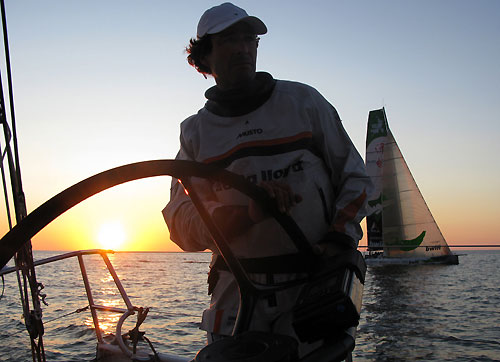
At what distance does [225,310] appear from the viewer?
1.89m

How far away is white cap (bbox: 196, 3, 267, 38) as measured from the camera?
1.86 meters

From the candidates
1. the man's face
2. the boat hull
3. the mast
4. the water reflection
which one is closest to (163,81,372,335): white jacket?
the man's face

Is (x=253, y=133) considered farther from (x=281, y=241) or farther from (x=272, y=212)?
(x=272, y=212)

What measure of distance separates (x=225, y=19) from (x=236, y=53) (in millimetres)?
144

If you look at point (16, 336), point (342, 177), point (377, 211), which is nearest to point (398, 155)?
point (377, 211)

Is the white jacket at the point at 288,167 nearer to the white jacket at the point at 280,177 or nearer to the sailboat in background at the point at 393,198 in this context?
the white jacket at the point at 280,177

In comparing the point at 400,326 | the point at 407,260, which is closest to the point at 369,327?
the point at 400,326

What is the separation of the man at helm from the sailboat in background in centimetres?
3748

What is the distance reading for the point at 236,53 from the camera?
195 cm

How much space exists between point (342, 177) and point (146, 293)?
23154mm

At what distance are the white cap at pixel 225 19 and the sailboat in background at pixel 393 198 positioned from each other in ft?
123

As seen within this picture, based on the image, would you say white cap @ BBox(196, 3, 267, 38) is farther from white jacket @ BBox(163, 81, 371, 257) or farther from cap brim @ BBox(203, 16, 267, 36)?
white jacket @ BBox(163, 81, 371, 257)

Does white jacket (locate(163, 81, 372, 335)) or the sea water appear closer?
white jacket (locate(163, 81, 372, 335))

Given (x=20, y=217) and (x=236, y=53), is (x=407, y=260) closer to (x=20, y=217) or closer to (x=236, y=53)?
(x=20, y=217)
